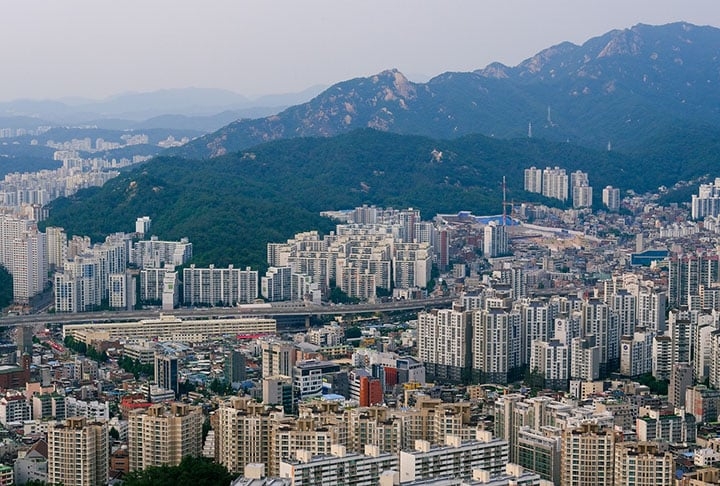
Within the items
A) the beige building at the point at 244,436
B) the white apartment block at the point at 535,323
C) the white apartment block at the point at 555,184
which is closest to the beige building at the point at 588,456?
the beige building at the point at 244,436

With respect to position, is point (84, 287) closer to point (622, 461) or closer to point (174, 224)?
point (174, 224)

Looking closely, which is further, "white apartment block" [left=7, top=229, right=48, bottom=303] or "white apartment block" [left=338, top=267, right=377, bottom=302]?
"white apartment block" [left=7, top=229, right=48, bottom=303]

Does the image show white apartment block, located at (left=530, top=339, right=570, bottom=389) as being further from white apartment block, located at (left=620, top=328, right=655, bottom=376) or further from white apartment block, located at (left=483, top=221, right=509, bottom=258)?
white apartment block, located at (left=483, top=221, right=509, bottom=258)

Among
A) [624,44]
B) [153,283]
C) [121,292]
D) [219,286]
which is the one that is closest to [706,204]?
[219,286]

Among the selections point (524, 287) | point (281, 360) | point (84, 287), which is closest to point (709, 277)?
point (524, 287)

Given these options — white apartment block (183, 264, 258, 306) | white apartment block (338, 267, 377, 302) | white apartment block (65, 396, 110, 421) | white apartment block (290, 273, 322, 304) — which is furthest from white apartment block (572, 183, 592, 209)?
white apartment block (65, 396, 110, 421)

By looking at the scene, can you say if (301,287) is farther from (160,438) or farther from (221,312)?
(160,438)
